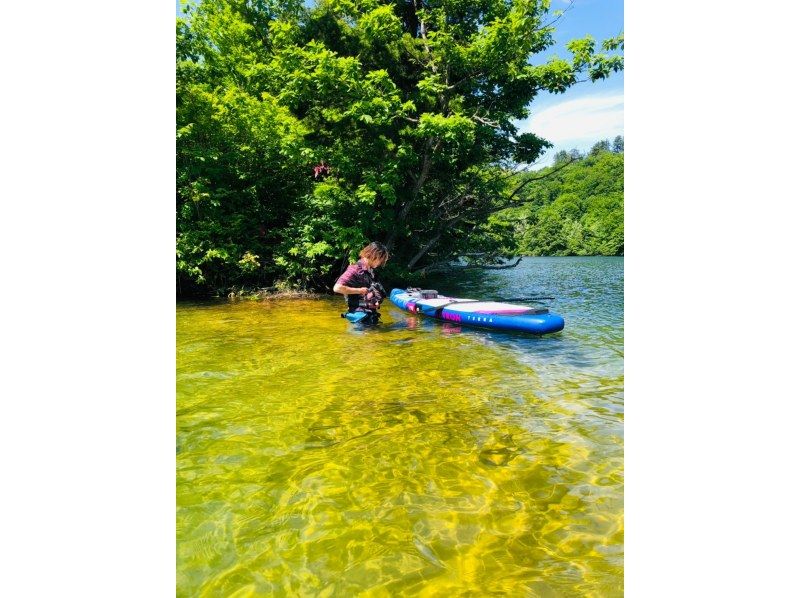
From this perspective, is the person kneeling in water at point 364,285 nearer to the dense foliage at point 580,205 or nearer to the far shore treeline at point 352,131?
the dense foliage at point 580,205

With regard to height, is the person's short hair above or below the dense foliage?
below

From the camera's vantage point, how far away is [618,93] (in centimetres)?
320

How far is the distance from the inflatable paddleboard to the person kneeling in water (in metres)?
1.02

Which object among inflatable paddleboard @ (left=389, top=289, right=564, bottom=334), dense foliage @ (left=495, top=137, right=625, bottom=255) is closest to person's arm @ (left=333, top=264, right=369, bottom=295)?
inflatable paddleboard @ (left=389, top=289, right=564, bottom=334)

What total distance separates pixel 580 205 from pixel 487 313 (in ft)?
5.98

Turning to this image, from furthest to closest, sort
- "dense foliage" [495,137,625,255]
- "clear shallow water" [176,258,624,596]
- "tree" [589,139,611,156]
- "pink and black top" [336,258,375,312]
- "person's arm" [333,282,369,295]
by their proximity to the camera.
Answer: "pink and black top" [336,258,375,312] < "person's arm" [333,282,369,295] < "dense foliage" [495,137,625,255] < "tree" [589,139,611,156] < "clear shallow water" [176,258,624,596]

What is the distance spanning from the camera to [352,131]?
29.1 feet

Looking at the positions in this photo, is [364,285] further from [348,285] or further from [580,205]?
[580,205]

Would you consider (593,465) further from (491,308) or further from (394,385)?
(491,308)

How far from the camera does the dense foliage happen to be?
14.5 ft

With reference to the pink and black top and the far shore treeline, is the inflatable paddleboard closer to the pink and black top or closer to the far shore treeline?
the pink and black top

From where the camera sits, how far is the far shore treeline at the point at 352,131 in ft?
24.6
